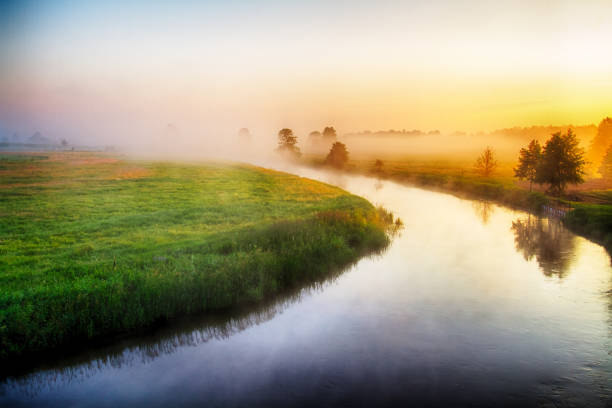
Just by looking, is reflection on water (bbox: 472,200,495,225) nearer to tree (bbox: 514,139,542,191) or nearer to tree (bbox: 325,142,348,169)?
tree (bbox: 514,139,542,191)

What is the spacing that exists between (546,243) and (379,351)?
21671 millimetres

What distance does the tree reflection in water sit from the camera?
23125 millimetres

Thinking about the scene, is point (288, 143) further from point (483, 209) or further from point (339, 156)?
point (483, 209)

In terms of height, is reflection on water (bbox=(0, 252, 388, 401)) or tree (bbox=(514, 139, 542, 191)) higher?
tree (bbox=(514, 139, 542, 191))

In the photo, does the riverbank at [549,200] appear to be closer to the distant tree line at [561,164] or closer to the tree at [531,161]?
the distant tree line at [561,164]

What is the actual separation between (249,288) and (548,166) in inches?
1642

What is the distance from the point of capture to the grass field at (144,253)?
13.2 metres

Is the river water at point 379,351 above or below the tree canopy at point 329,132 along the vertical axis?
below

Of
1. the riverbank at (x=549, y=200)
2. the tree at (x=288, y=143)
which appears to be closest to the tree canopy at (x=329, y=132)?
the tree at (x=288, y=143)

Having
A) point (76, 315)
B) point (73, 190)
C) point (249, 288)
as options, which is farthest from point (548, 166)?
point (73, 190)

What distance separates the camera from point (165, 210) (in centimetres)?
3027

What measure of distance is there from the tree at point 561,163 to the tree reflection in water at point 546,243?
30.3 feet

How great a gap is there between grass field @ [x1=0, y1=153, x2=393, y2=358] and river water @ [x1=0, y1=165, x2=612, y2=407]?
3.29ft

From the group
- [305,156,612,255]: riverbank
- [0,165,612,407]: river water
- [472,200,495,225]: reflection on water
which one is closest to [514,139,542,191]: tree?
[305,156,612,255]: riverbank
